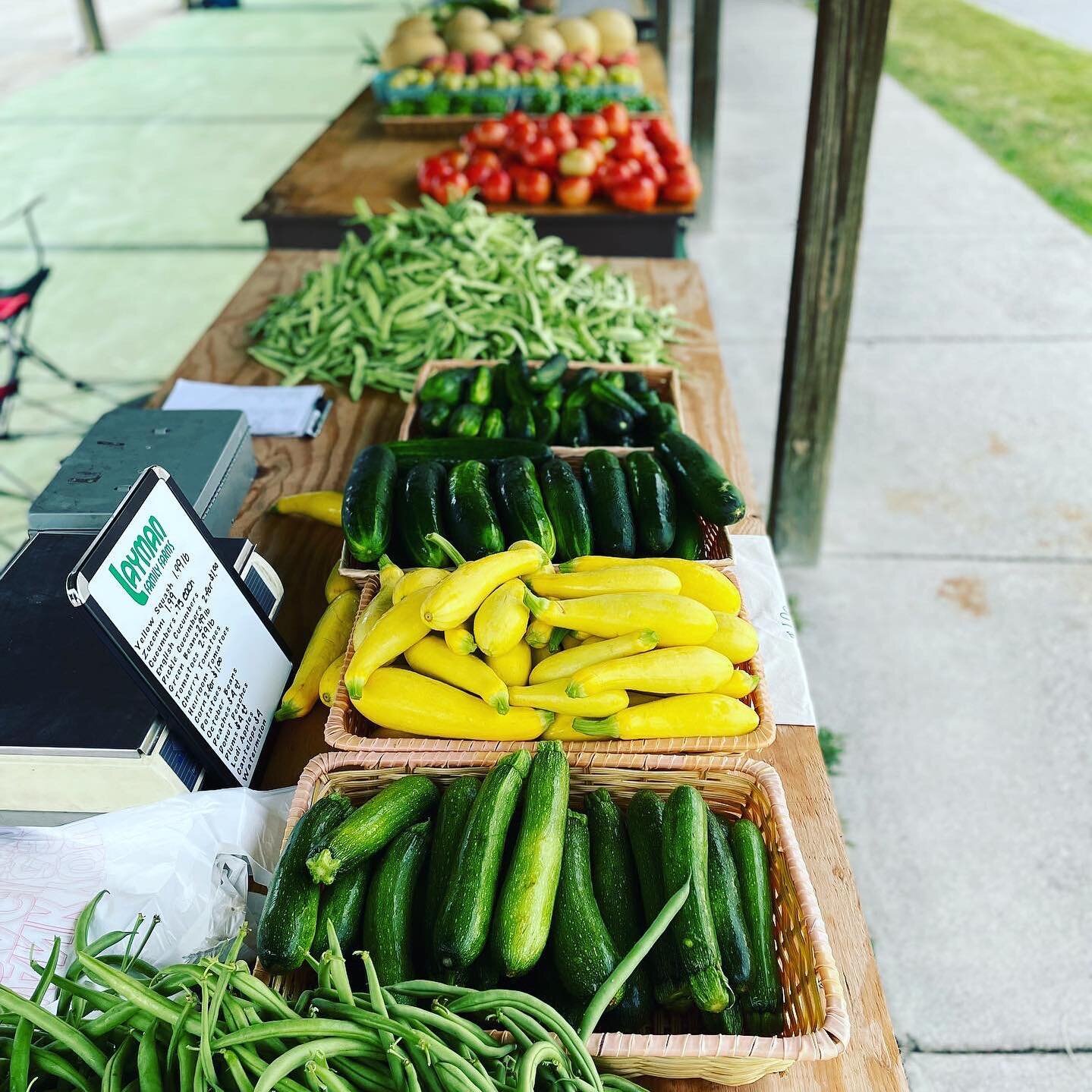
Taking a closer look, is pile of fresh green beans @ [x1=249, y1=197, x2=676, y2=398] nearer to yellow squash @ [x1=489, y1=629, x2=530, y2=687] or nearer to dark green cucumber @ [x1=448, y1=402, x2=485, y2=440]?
dark green cucumber @ [x1=448, y1=402, x2=485, y2=440]

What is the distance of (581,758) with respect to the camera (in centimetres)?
158

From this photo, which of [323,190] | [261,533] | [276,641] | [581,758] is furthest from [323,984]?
[323,190]

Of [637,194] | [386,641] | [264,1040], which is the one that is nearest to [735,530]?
[386,641]

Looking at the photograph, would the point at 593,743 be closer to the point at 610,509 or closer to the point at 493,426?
the point at 610,509

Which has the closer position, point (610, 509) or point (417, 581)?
point (417, 581)

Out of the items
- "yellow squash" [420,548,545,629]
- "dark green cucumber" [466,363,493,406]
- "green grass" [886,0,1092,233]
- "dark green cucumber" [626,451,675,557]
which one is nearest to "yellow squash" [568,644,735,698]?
"yellow squash" [420,548,545,629]

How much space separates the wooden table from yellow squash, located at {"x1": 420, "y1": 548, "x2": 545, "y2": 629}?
3158mm

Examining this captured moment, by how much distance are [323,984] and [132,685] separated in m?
0.71

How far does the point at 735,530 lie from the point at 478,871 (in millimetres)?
1326

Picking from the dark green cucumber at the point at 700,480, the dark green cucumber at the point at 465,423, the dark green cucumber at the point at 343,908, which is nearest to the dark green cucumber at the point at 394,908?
the dark green cucumber at the point at 343,908

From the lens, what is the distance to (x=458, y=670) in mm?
1658

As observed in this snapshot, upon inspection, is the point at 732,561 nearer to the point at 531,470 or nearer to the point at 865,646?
the point at 531,470

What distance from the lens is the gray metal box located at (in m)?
2.08

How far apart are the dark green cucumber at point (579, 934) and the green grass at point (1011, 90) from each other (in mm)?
7780
